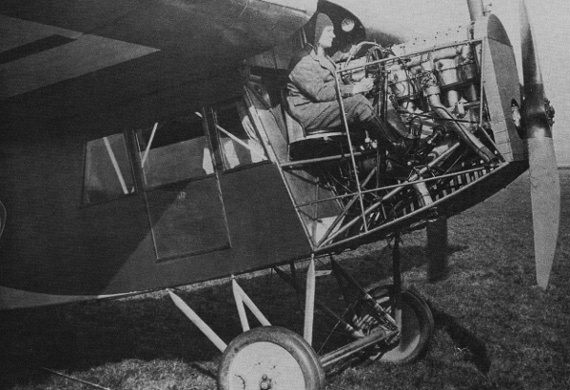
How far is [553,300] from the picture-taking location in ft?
26.5

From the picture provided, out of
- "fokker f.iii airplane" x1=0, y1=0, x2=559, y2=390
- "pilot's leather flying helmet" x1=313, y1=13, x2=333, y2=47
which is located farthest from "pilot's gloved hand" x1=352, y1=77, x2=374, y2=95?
"pilot's leather flying helmet" x1=313, y1=13, x2=333, y2=47

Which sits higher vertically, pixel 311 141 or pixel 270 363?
pixel 311 141

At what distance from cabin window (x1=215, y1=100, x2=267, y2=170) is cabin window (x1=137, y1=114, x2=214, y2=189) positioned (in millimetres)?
182

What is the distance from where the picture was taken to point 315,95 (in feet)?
16.5

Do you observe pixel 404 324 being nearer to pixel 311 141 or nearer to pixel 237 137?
pixel 311 141

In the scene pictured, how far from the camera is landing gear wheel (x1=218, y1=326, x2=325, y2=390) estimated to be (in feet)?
14.8

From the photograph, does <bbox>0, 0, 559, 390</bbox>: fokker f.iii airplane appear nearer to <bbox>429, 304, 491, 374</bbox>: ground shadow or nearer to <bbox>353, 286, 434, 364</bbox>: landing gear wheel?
<bbox>353, 286, 434, 364</bbox>: landing gear wheel

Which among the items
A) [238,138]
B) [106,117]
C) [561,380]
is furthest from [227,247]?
[561,380]

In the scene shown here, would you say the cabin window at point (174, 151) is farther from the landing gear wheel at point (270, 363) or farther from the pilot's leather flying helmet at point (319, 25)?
the landing gear wheel at point (270, 363)

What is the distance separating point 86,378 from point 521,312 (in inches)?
230

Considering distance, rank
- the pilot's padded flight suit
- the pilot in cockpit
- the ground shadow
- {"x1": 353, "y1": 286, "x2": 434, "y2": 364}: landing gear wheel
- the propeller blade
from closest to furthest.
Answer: the propeller blade
the pilot in cockpit
the pilot's padded flight suit
the ground shadow
{"x1": 353, "y1": 286, "x2": 434, "y2": 364}: landing gear wheel

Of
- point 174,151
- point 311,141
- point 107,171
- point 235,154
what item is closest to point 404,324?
point 311,141

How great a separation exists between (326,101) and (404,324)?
2985mm

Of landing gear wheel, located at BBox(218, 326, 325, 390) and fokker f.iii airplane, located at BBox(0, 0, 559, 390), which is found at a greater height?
fokker f.iii airplane, located at BBox(0, 0, 559, 390)
